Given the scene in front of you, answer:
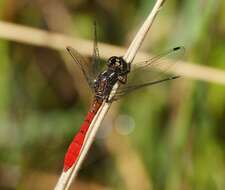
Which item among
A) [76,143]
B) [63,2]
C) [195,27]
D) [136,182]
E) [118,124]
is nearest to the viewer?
[76,143]

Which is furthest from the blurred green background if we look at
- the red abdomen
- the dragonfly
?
the red abdomen

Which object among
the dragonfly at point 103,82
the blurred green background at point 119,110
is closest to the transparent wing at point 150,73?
the dragonfly at point 103,82

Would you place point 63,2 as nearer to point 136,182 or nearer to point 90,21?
point 90,21

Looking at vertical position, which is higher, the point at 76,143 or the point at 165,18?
the point at 165,18

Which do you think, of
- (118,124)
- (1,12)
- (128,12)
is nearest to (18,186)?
(118,124)

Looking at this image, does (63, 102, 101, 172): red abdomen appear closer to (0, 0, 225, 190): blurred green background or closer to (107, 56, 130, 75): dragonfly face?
(107, 56, 130, 75): dragonfly face

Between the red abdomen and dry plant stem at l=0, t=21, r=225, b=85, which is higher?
dry plant stem at l=0, t=21, r=225, b=85
